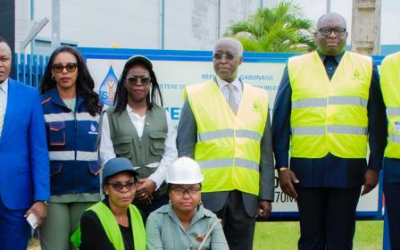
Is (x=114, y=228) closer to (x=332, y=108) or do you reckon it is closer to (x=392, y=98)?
(x=332, y=108)

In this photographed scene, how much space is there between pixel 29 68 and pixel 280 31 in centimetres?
949

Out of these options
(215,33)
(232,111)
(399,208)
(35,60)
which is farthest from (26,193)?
(215,33)

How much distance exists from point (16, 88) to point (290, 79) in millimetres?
2092

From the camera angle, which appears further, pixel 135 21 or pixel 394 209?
pixel 135 21

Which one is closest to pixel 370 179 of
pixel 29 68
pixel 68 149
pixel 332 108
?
pixel 332 108

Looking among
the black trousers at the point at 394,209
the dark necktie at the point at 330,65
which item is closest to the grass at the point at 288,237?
the black trousers at the point at 394,209

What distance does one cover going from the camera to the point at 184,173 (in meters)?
4.62

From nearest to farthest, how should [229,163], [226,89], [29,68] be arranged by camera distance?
1. [229,163]
2. [226,89]
3. [29,68]

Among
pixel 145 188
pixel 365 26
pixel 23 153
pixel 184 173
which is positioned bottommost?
pixel 145 188

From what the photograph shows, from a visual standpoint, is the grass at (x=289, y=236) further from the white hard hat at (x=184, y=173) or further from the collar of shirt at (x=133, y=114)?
the white hard hat at (x=184, y=173)

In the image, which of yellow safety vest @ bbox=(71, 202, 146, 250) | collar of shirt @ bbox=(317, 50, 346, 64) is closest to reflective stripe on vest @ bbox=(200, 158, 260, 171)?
yellow safety vest @ bbox=(71, 202, 146, 250)

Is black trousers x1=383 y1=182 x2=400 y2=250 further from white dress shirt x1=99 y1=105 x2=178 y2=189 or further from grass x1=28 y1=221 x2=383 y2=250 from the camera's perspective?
grass x1=28 y1=221 x2=383 y2=250

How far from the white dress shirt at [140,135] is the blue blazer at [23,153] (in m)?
0.48

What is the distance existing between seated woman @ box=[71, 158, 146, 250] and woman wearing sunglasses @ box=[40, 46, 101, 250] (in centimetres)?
28
